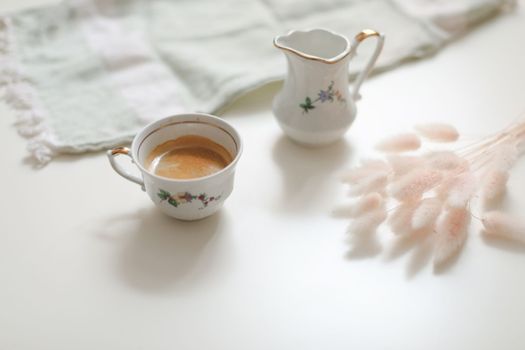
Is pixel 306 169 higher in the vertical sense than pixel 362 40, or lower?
lower

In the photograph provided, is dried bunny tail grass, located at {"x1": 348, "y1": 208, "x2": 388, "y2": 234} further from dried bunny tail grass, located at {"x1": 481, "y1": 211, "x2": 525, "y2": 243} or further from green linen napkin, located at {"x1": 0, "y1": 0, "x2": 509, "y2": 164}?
green linen napkin, located at {"x1": 0, "y1": 0, "x2": 509, "y2": 164}

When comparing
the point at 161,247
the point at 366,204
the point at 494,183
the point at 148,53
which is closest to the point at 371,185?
the point at 366,204

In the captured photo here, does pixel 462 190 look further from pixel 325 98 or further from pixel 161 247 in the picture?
pixel 161 247

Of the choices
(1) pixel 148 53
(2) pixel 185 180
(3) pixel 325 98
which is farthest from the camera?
(1) pixel 148 53

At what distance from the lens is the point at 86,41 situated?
0.86 meters

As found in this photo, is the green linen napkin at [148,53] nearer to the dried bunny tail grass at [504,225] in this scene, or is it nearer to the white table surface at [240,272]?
the white table surface at [240,272]

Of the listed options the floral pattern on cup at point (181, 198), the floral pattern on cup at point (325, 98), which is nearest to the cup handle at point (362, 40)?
the floral pattern on cup at point (325, 98)

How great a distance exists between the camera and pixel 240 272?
546 millimetres

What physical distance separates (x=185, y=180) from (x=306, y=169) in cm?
19

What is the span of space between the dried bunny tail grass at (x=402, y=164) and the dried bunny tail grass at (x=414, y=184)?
0.02 m

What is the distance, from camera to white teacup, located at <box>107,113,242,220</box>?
542mm

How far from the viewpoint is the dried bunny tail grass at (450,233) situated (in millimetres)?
550

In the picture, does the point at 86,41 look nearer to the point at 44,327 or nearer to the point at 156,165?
the point at 156,165

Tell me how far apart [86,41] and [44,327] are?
1.68ft
